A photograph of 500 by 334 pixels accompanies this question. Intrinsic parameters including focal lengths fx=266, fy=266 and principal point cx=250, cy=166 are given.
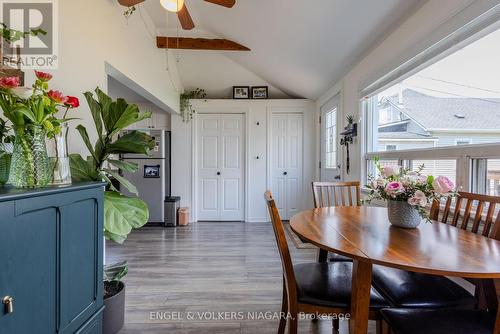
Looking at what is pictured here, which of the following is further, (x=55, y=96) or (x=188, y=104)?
(x=188, y=104)

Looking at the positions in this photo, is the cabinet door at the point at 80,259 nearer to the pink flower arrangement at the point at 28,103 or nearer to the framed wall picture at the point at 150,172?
the pink flower arrangement at the point at 28,103

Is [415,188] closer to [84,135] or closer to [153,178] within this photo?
[84,135]

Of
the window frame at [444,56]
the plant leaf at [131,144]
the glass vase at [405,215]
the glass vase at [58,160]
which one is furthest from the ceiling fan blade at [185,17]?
the glass vase at [405,215]

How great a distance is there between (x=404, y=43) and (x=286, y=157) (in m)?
2.97

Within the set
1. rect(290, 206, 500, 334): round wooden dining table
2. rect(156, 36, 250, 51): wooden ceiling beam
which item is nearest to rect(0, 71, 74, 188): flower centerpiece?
rect(290, 206, 500, 334): round wooden dining table

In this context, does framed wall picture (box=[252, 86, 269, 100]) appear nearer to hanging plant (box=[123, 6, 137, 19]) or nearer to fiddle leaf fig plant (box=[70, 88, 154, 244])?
hanging plant (box=[123, 6, 137, 19])

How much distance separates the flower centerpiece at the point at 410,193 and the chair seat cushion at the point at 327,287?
0.41 meters

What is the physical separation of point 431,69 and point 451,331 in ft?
5.72

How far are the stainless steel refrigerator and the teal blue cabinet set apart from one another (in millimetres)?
3284

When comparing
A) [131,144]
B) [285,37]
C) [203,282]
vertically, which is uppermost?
[285,37]

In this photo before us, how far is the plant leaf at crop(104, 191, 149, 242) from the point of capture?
146cm

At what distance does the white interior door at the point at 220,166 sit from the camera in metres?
4.92

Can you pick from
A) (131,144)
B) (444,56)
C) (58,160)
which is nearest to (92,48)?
(131,144)

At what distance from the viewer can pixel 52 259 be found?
101cm
